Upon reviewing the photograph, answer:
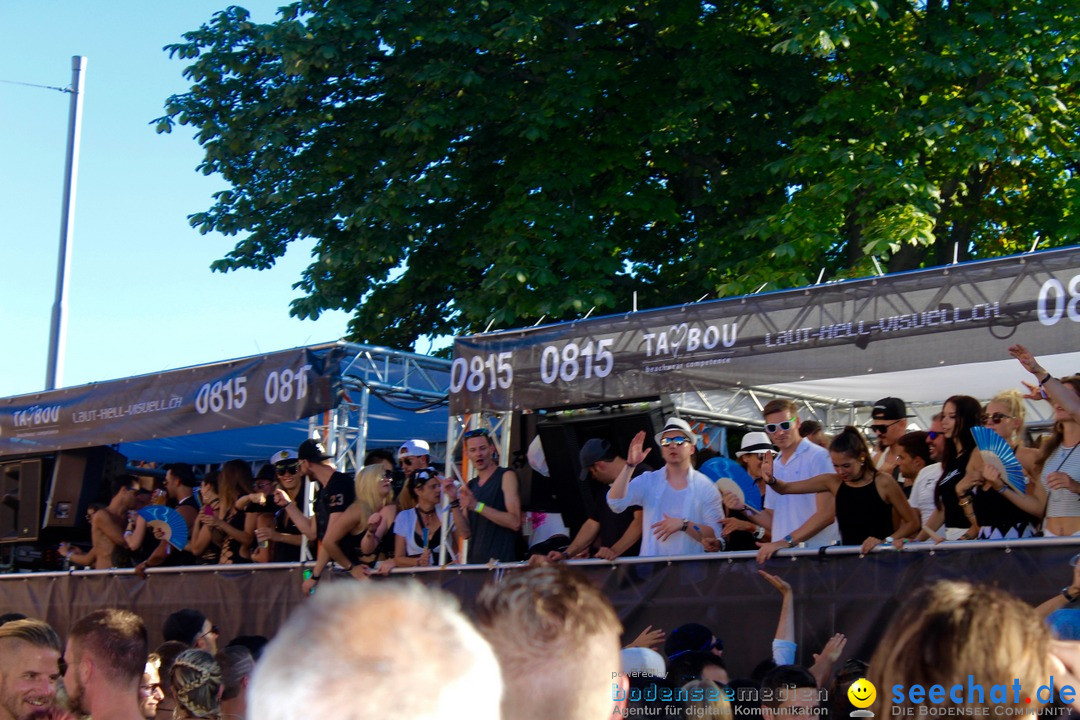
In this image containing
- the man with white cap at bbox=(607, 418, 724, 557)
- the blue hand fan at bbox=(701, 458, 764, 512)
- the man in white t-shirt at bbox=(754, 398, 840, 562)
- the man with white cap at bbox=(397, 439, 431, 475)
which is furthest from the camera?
the man with white cap at bbox=(397, 439, 431, 475)

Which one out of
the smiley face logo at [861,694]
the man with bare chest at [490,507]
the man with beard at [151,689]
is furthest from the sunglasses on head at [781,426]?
the man with beard at [151,689]

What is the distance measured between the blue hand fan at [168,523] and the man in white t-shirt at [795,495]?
20.9 feet

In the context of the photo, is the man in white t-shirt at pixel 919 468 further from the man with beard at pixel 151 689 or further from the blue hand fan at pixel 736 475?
the man with beard at pixel 151 689

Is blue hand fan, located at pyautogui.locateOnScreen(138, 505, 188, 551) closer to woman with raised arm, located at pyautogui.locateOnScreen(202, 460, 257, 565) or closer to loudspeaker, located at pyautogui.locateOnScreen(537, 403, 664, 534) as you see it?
woman with raised arm, located at pyautogui.locateOnScreen(202, 460, 257, 565)

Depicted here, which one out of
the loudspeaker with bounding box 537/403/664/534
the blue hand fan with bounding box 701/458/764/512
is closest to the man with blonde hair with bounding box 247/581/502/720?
the loudspeaker with bounding box 537/403/664/534

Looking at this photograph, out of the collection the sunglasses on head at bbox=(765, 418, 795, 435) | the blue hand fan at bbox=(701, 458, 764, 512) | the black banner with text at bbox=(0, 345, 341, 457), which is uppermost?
the black banner with text at bbox=(0, 345, 341, 457)

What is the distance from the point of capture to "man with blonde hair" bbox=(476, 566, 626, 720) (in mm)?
2350

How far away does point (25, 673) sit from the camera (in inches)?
214

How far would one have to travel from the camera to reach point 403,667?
1.56 meters

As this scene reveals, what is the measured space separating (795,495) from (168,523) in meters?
6.66

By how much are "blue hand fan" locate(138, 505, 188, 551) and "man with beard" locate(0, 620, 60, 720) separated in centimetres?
652

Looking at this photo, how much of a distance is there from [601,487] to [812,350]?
2.17 meters

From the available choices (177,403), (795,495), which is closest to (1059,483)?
(795,495)

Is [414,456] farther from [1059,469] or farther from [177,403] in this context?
[1059,469]
